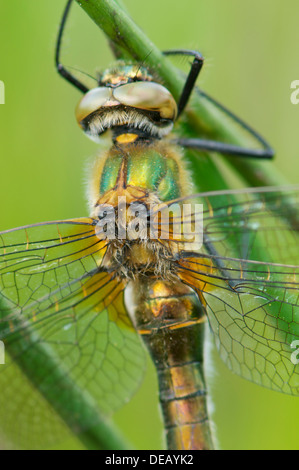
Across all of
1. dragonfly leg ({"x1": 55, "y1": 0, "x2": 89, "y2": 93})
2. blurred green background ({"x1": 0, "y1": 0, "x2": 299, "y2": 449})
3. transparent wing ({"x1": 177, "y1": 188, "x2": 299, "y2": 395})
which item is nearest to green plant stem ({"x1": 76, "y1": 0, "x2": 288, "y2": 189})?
transparent wing ({"x1": 177, "y1": 188, "x2": 299, "y2": 395})

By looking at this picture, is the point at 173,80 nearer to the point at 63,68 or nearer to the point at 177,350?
the point at 63,68

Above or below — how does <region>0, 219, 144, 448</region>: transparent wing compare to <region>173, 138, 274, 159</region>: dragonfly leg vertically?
below

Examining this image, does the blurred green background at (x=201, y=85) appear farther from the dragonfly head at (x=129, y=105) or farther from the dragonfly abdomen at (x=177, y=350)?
the dragonfly head at (x=129, y=105)

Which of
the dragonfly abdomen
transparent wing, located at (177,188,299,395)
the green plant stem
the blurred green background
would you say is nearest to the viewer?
the green plant stem

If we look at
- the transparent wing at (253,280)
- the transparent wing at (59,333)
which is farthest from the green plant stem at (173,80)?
the transparent wing at (59,333)

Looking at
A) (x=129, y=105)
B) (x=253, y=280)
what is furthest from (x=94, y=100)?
(x=253, y=280)

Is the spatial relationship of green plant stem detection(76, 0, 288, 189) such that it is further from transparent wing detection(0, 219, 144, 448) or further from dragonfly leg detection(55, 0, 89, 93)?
transparent wing detection(0, 219, 144, 448)
